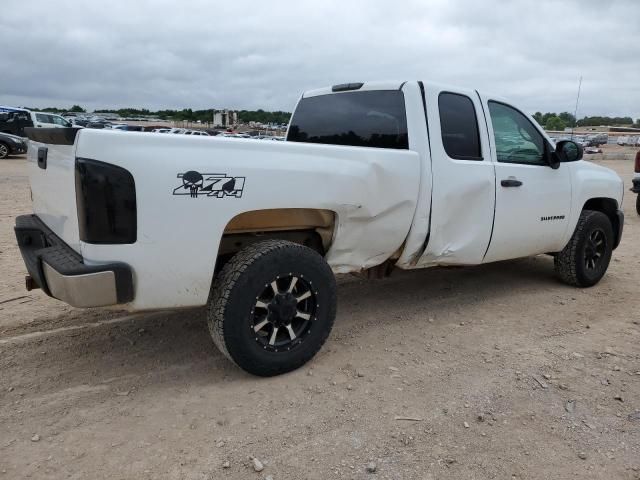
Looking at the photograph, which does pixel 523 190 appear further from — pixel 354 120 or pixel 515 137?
pixel 354 120

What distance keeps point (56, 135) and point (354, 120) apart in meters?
2.30

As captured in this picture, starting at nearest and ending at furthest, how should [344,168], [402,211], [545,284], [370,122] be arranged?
[344,168], [402,211], [370,122], [545,284]

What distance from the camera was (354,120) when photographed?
4301 mm

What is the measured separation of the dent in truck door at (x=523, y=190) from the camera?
4.43m

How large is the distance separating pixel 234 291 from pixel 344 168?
1049 millimetres

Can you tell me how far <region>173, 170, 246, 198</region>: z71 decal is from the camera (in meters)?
2.78

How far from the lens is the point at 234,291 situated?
119 inches

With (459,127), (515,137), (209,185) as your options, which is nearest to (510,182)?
(515,137)

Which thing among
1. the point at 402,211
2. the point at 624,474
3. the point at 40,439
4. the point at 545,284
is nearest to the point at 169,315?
the point at 40,439

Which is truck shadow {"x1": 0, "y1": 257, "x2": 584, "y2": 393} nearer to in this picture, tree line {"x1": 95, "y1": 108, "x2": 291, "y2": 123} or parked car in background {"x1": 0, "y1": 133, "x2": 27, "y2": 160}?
parked car in background {"x1": 0, "y1": 133, "x2": 27, "y2": 160}

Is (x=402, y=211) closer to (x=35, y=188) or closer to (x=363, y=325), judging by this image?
(x=363, y=325)

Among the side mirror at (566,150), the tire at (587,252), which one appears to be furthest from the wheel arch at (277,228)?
the tire at (587,252)

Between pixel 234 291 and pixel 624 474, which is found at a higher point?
pixel 234 291

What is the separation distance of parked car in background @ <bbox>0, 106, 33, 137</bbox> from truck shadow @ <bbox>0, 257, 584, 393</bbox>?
22897mm
